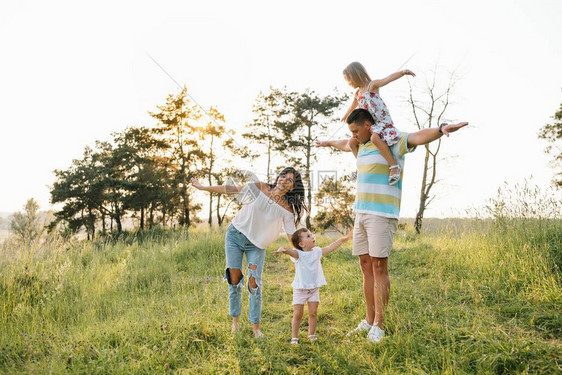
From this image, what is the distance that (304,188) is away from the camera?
398cm

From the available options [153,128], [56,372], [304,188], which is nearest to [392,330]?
[304,188]

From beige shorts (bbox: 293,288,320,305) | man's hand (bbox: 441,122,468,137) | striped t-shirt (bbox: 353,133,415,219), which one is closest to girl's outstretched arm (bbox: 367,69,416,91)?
striped t-shirt (bbox: 353,133,415,219)

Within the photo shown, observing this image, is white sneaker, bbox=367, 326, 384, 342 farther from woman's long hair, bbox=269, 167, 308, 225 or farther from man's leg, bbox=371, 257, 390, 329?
woman's long hair, bbox=269, 167, 308, 225

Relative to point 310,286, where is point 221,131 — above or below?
above

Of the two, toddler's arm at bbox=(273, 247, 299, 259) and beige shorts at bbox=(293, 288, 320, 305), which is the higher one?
toddler's arm at bbox=(273, 247, 299, 259)

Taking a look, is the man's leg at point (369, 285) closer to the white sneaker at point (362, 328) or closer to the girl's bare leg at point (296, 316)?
the white sneaker at point (362, 328)

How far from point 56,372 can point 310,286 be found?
2.20m

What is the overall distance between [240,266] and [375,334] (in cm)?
143

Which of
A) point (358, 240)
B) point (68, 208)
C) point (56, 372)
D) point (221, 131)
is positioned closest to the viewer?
point (56, 372)

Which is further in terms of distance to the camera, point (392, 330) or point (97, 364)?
point (392, 330)

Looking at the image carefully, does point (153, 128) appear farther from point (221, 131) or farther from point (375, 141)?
point (375, 141)

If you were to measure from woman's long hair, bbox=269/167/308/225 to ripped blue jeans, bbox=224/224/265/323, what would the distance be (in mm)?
549

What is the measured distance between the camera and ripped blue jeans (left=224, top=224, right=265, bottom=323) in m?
3.76

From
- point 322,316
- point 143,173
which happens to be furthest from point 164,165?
point 322,316
